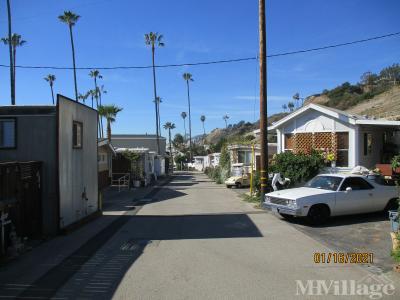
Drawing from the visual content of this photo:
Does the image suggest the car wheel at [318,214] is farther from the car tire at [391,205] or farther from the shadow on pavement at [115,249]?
the car tire at [391,205]

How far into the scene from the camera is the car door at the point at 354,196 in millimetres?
12930

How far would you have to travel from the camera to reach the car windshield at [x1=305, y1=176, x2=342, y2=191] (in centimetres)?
1324

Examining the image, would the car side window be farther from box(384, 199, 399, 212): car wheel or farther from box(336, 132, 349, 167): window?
box(336, 132, 349, 167): window

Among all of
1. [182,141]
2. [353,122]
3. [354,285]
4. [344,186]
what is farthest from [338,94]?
[354,285]

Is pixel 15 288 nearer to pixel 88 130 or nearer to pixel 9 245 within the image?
pixel 9 245

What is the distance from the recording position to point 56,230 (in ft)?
36.8

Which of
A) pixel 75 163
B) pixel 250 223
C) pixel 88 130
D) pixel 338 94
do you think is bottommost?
pixel 250 223

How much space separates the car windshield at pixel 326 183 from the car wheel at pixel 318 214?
2.43 feet

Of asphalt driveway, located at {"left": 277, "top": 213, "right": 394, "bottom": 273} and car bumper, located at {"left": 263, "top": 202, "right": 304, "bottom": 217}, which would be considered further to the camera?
car bumper, located at {"left": 263, "top": 202, "right": 304, "bottom": 217}

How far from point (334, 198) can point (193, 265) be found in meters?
6.29

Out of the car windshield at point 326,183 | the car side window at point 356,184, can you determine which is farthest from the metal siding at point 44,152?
the car side window at point 356,184

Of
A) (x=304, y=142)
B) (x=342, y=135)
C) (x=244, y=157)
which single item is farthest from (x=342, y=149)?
(x=244, y=157)

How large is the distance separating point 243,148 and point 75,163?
2349 cm
